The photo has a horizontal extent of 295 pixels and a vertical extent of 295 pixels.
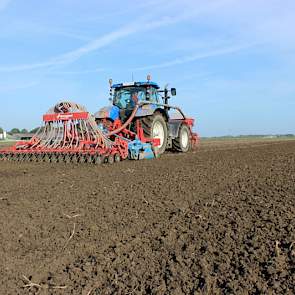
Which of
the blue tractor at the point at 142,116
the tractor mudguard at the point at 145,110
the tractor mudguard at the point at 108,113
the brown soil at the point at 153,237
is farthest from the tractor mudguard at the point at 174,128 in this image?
the brown soil at the point at 153,237

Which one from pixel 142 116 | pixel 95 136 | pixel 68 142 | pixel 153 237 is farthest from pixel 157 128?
pixel 153 237

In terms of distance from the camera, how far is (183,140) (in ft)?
46.5

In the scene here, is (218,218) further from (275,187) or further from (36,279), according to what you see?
(36,279)

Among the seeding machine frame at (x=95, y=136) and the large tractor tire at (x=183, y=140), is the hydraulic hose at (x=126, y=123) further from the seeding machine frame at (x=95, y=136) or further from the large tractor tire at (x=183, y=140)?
the large tractor tire at (x=183, y=140)

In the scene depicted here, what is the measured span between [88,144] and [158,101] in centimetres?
329

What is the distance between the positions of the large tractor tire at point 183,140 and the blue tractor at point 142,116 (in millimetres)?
34

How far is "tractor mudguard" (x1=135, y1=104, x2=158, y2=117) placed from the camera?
36.6 ft

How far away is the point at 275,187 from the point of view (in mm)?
5055

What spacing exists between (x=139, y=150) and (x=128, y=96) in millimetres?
2207

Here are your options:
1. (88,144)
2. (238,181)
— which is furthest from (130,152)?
(238,181)

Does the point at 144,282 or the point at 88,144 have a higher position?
the point at 88,144

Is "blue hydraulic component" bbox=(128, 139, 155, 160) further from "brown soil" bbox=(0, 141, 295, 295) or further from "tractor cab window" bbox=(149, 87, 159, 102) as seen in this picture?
"brown soil" bbox=(0, 141, 295, 295)

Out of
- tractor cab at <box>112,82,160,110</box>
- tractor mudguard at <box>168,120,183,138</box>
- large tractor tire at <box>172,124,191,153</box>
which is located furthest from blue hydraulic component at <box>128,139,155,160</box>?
large tractor tire at <box>172,124,191,153</box>

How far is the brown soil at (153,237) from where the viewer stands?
3.11 metres
